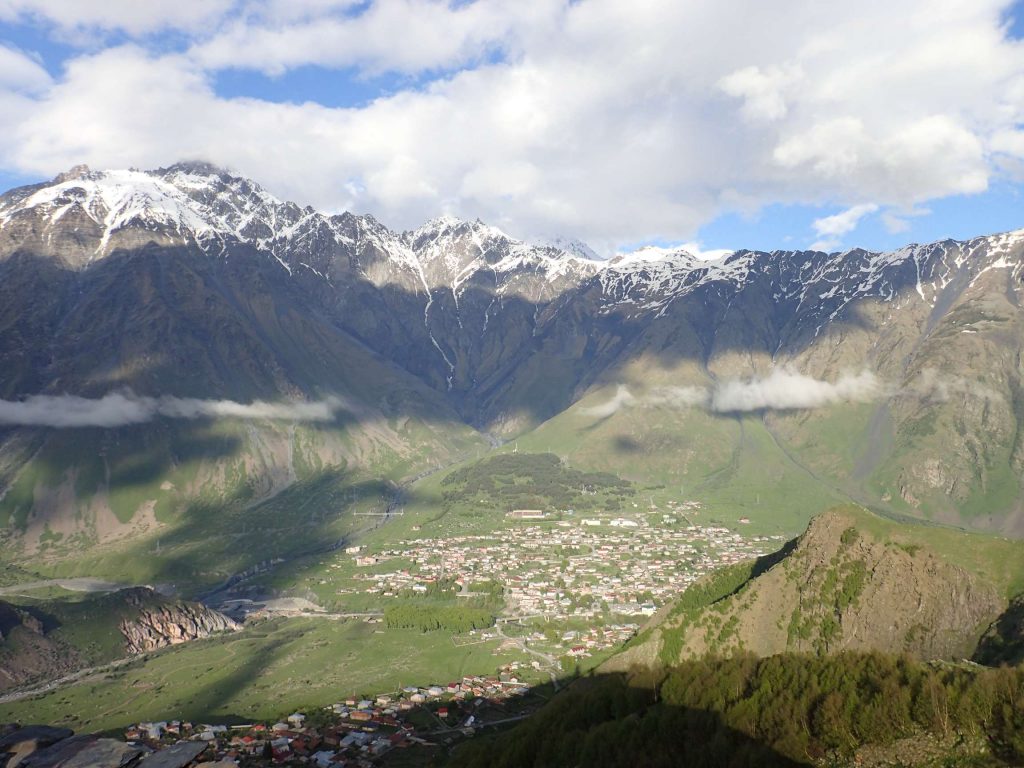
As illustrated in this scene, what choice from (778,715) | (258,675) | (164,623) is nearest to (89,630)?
(164,623)

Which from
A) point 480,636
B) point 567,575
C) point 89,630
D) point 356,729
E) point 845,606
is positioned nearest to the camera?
point 845,606

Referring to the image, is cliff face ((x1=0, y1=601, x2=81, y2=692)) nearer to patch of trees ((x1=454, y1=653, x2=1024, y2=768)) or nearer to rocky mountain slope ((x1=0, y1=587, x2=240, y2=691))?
rocky mountain slope ((x1=0, y1=587, x2=240, y2=691))

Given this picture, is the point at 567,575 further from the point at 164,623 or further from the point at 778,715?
the point at 778,715

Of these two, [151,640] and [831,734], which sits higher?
[831,734]

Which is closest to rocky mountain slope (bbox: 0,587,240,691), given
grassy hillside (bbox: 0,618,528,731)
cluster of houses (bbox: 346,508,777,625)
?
grassy hillside (bbox: 0,618,528,731)

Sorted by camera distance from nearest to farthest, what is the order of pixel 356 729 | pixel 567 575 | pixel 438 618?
pixel 356 729 → pixel 438 618 → pixel 567 575

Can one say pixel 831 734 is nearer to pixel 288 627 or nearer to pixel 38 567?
pixel 288 627

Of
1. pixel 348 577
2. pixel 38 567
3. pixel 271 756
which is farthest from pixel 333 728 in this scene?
pixel 38 567
